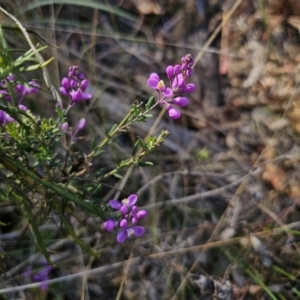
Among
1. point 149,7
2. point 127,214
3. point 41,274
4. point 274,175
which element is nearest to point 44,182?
point 127,214

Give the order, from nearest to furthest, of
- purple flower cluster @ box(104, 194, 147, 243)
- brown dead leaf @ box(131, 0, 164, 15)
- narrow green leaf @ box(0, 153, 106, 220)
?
1. narrow green leaf @ box(0, 153, 106, 220)
2. purple flower cluster @ box(104, 194, 147, 243)
3. brown dead leaf @ box(131, 0, 164, 15)

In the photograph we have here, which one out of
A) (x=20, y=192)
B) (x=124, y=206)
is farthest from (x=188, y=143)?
(x=20, y=192)

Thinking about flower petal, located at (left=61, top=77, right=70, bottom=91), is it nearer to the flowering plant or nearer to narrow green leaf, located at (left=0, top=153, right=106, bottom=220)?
the flowering plant

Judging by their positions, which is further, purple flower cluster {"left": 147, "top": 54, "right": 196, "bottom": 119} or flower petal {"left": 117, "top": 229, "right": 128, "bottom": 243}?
flower petal {"left": 117, "top": 229, "right": 128, "bottom": 243}

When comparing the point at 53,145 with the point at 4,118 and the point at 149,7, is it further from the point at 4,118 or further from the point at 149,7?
the point at 149,7

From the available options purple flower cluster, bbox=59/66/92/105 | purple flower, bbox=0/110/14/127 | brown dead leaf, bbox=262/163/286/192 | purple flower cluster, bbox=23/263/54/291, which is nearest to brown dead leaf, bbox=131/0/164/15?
brown dead leaf, bbox=262/163/286/192

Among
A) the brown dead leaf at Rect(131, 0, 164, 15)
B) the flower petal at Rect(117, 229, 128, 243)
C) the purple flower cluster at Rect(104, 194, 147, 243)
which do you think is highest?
the brown dead leaf at Rect(131, 0, 164, 15)

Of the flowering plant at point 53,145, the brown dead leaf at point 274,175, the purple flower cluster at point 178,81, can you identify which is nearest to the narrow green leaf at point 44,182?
the flowering plant at point 53,145

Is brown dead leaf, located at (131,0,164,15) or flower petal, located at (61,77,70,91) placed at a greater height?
flower petal, located at (61,77,70,91)

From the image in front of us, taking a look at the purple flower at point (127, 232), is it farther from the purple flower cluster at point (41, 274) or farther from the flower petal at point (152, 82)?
the purple flower cluster at point (41, 274)

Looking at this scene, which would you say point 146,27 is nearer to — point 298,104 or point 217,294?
point 298,104

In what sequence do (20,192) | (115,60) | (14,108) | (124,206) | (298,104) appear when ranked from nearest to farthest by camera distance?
(14,108), (20,192), (124,206), (298,104), (115,60)
